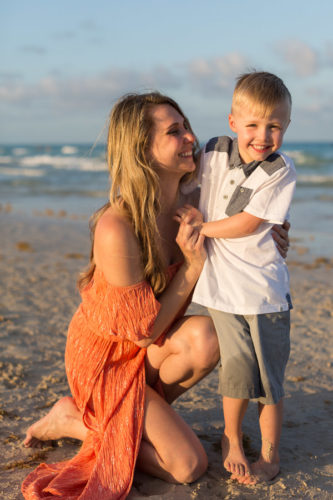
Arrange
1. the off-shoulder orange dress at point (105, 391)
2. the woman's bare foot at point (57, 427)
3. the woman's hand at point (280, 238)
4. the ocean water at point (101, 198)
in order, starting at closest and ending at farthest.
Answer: the off-shoulder orange dress at point (105, 391) → the woman's hand at point (280, 238) → the woman's bare foot at point (57, 427) → the ocean water at point (101, 198)

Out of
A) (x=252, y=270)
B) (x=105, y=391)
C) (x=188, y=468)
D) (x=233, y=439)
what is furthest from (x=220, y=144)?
(x=188, y=468)

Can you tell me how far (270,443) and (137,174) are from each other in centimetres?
143

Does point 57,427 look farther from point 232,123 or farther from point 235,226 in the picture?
point 232,123

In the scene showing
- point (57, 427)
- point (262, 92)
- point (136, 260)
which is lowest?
point (57, 427)

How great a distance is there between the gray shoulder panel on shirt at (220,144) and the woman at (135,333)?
98 millimetres

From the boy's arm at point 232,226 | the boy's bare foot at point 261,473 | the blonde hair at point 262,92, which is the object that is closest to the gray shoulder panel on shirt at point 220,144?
the blonde hair at point 262,92

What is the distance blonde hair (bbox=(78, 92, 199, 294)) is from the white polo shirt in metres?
0.29

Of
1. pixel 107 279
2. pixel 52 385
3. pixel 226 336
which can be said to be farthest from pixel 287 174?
pixel 52 385

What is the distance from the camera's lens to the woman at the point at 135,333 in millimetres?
2604

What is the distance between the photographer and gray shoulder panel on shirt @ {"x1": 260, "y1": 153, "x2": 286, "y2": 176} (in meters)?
2.57

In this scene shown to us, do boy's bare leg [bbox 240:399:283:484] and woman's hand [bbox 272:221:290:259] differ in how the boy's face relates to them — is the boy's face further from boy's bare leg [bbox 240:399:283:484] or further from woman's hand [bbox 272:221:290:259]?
boy's bare leg [bbox 240:399:283:484]

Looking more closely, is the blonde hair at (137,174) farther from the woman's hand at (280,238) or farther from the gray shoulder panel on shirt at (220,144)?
the woman's hand at (280,238)

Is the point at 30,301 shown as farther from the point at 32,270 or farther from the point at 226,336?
the point at 226,336

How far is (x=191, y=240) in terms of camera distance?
2.74 metres
